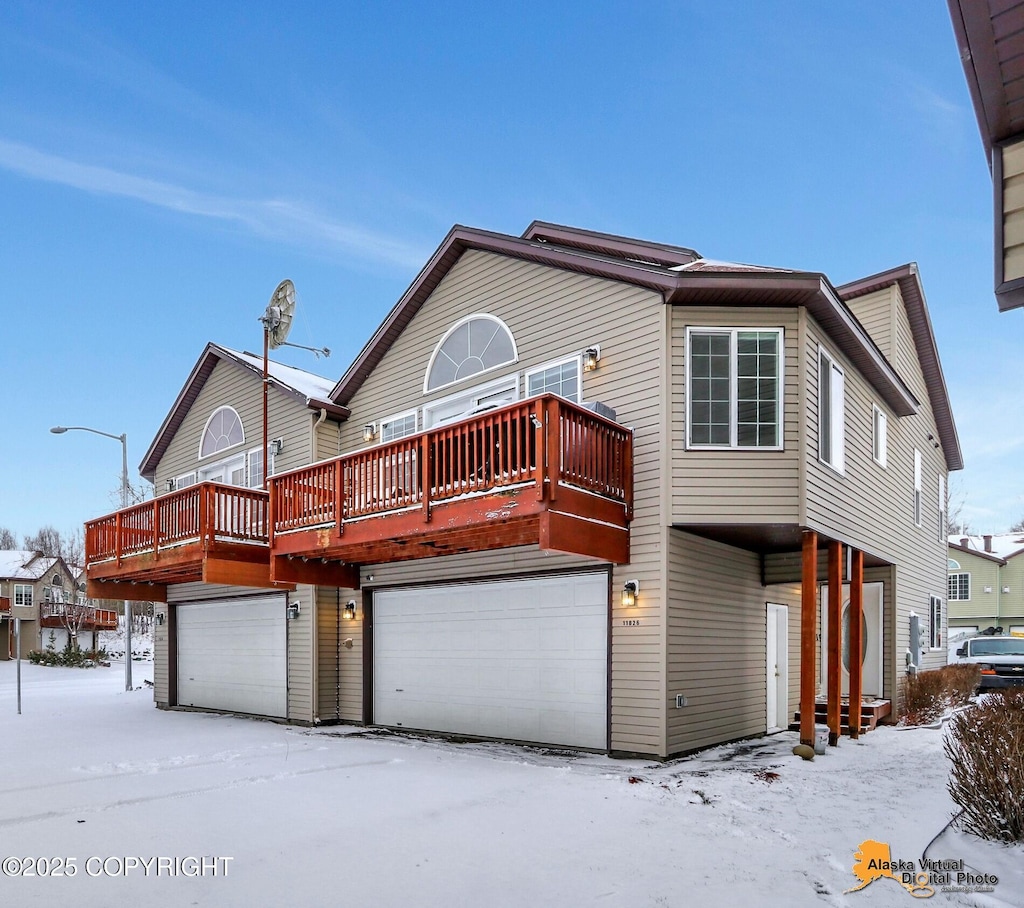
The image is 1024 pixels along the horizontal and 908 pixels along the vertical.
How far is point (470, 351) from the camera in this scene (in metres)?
13.0

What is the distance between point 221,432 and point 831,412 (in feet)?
39.9

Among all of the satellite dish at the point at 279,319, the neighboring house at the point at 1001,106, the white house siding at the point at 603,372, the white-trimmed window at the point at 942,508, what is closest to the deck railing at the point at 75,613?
the satellite dish at the point at 279,319

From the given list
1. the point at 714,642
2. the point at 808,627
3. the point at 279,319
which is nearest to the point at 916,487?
the point at 808,627

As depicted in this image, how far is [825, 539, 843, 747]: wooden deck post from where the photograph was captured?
1102 centimetres

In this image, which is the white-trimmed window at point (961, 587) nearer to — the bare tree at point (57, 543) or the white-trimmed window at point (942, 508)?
the white-trimmed window at point (942, 508)

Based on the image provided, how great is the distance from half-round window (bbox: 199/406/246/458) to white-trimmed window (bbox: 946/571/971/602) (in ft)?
109

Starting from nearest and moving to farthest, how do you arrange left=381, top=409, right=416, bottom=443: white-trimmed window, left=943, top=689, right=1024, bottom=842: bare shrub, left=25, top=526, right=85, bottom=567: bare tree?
1. left=943, top=689, right=1024, bottom=842: bare shrub
2. left=381, top=409, right=416, bottom=443: white-trimmed window
3. left=25, top=526, right=85, bottom=567: bare tree

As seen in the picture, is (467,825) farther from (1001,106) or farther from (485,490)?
(1001,106)

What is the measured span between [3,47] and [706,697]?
32.1 metres

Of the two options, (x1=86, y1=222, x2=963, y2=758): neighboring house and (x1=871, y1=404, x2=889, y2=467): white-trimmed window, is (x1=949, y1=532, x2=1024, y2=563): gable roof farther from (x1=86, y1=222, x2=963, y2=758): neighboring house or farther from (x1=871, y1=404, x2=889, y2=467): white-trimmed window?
(x1=871, y1=404, x2=889, y2=467): white-trimmed window

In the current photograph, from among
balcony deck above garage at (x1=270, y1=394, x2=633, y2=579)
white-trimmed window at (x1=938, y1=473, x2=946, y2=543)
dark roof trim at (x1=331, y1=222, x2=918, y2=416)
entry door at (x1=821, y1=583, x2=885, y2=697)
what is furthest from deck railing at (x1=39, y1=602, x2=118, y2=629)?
white-trimmed window at (x1=938, y1=473, x2=946, y2=543)

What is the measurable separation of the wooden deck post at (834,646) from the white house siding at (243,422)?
891 centimetres

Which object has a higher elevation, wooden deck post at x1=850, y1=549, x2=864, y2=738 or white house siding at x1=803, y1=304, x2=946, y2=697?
white house siding at x1=803, y1=304, x2=946, y2=697

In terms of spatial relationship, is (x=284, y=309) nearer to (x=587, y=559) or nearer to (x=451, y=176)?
(x=587, y=559)
